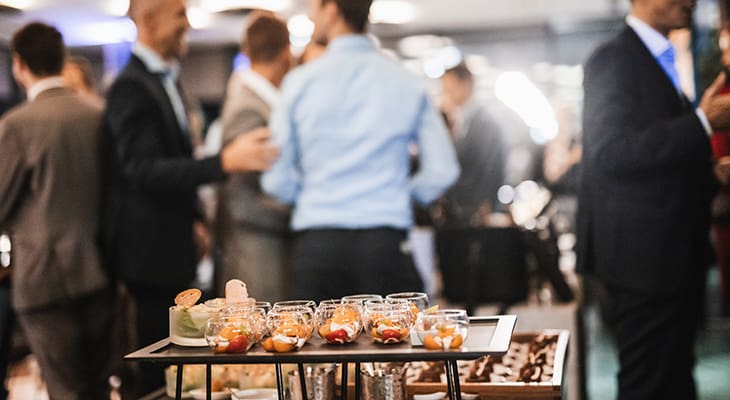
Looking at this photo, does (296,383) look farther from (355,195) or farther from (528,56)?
(528,56)

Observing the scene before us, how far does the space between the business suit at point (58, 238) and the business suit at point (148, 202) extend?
5.6 inches

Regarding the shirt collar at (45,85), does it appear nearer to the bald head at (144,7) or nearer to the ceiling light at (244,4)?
the bald head at (144,7)

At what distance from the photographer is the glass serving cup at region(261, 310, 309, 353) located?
1616 millimetres

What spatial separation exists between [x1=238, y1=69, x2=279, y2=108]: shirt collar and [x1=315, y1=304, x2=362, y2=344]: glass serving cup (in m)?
1.98

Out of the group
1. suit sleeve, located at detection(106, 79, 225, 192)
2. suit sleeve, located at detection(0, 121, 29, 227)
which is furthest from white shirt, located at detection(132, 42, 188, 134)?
suit sleeve, located at detection(0, 121, 29, 227)

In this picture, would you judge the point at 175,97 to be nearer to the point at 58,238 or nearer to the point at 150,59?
the point at 150,59

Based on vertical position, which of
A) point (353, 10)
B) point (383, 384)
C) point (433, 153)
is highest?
point (353, 10)

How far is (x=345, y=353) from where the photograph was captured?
5.15 ft

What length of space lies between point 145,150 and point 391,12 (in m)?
8.02

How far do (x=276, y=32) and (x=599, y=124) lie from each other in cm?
161

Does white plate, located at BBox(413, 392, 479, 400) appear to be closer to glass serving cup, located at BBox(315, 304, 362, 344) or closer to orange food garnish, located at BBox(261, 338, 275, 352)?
glass serving cup, located at BBox(315, 304, 362, 344)

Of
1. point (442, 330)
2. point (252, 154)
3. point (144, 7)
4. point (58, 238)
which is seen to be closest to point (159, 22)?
point (144, 7)

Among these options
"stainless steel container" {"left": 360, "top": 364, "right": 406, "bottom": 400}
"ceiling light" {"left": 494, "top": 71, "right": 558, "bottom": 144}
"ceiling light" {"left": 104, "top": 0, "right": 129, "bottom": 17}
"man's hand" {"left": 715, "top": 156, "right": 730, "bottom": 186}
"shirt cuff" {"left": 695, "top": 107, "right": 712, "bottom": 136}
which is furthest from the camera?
"ceiling light" {"left": 494, "top": 71, "right": 558, "bottom": 144}

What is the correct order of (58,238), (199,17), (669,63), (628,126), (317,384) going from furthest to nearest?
(199,17)
(58,238)
(669,63)
(628,126)
(317,384)
